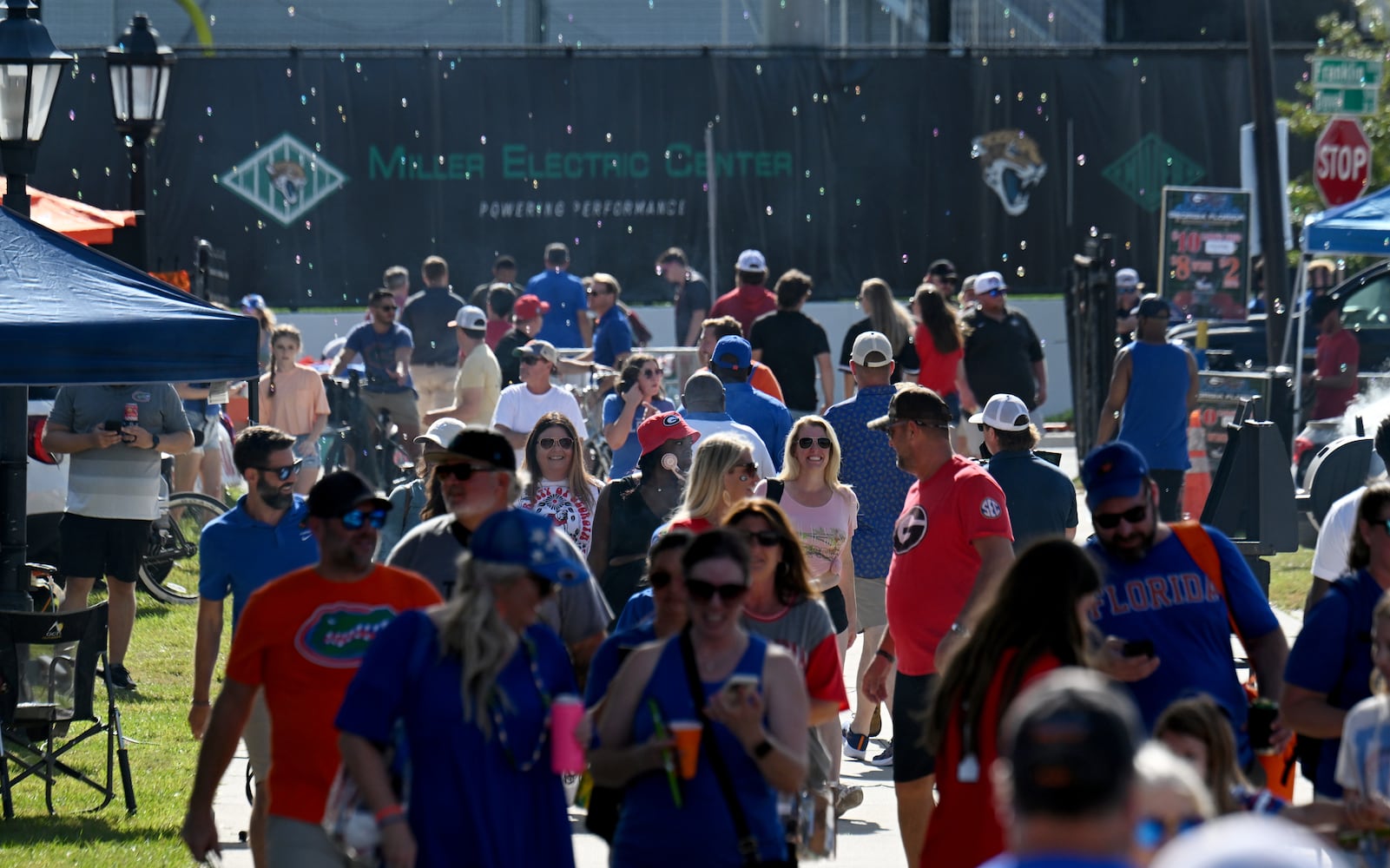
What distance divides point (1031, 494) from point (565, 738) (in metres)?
4.28

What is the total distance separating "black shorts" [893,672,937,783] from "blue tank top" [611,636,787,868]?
1.67 m

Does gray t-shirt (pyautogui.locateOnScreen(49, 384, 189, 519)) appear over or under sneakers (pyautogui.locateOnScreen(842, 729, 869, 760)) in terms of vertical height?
over

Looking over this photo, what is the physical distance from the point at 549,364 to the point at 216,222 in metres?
14.4

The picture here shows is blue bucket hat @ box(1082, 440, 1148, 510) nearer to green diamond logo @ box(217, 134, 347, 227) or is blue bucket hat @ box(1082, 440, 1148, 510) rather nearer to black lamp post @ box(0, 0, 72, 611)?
black lamp post @ box(0, 0, 72, 611)

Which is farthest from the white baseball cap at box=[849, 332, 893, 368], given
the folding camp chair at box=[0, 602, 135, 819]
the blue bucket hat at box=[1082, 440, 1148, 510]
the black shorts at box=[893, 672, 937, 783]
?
the blue bucket hat at box=[1082, 440, 1148, 510]

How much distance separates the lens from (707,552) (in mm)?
4641

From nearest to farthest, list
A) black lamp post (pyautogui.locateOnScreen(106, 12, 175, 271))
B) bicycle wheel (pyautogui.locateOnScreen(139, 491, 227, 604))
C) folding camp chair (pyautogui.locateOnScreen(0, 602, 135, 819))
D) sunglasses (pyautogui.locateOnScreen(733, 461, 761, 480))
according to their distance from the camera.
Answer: sunglasses (pyautogui.locateOnScreen(733, 461, 761, 480)), folding camp chair (pyautogui.locateOnScreen(0, 602, 135, 819)), bicycle wheel (pyautogui.locateOnScreen(139, 491, 227, 604)), black lamp post (pyautogui.locateOnScreen(106, 12, 175, 271))

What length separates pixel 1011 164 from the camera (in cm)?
2572

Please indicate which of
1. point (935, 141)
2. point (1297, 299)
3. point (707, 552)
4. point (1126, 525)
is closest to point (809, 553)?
point (1126, 525)

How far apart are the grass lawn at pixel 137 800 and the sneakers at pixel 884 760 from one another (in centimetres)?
307

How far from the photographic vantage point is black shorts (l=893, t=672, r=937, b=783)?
6520 millimetres

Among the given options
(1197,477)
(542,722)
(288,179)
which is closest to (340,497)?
(542,722)

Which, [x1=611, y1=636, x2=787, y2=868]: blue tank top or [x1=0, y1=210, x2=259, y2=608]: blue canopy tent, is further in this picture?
[x1=0, y1=210, x2=259, y2=608]: blue canopy tent

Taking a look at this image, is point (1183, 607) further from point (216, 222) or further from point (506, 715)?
point (216, 222)
